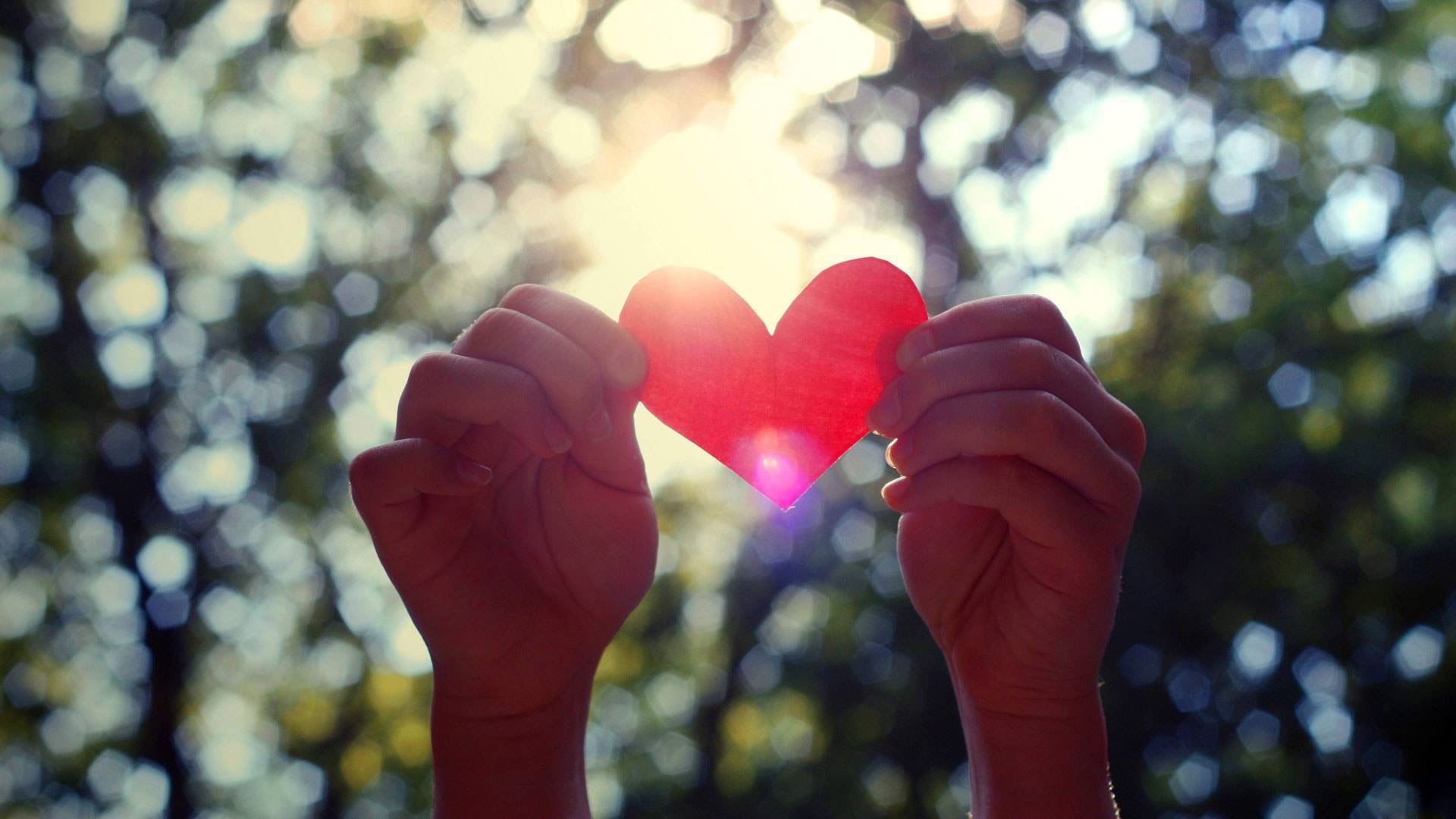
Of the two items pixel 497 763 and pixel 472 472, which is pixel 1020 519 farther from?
pixel 497 763

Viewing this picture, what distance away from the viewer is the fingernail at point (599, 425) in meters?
1.45

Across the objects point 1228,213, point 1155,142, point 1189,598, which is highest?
point 1155,142

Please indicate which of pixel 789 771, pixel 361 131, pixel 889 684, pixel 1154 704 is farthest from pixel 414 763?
pixel 1154 704

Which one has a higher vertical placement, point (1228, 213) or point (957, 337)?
point (957, 337)

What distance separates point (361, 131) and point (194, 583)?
17.7 ft

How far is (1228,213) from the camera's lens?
30.9 ft

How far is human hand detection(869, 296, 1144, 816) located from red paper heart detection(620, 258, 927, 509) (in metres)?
0.16

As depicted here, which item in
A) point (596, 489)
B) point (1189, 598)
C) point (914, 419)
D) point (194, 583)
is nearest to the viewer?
point (914, 419)

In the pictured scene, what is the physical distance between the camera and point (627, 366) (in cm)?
151

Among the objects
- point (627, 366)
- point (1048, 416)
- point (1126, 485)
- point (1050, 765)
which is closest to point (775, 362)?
point (627, 366)

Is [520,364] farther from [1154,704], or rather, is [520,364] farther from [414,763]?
[414,763]

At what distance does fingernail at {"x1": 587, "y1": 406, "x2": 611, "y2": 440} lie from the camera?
4.76 ft

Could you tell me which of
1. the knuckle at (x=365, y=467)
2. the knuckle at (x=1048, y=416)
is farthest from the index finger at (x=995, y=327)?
the knuckle at (x=365, y=467)

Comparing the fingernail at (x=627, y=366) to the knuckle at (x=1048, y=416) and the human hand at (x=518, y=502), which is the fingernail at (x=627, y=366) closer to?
the human hand at (x=518, y=502)
